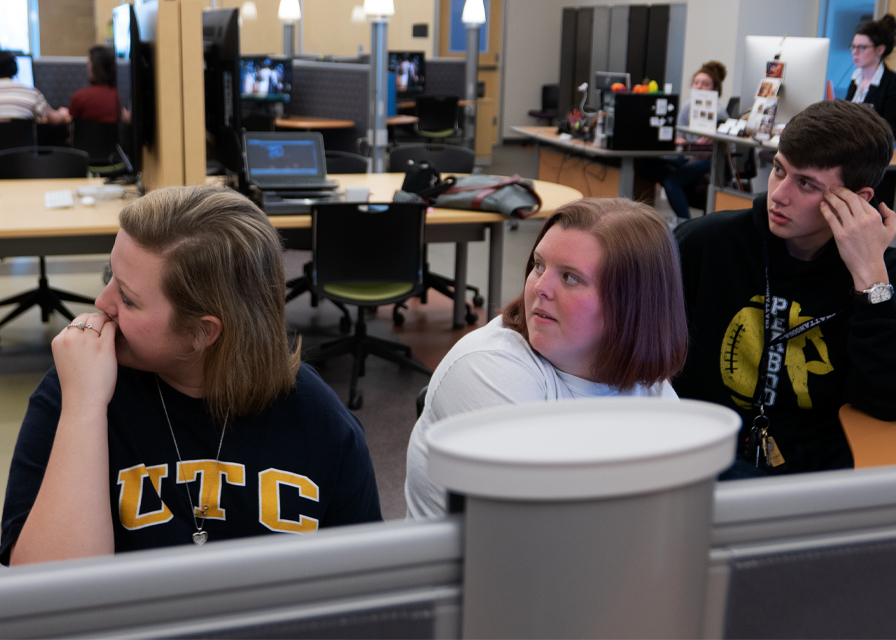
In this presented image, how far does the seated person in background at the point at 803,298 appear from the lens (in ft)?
5.32

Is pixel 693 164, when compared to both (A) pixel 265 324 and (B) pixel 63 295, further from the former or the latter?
(A) pixel 265 324

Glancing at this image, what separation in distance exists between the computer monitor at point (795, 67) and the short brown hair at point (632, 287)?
389 cm

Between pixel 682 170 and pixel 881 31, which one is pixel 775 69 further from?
pixel 682 170

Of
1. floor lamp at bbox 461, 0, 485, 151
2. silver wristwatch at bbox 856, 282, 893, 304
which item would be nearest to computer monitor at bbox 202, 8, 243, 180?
silver wristwatch at bbox 856, 282, 893, 304

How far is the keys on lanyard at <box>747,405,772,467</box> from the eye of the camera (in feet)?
5.72

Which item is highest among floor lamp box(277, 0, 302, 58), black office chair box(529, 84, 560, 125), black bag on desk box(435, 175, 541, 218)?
floor lamp box(277, 0, 302, 58)

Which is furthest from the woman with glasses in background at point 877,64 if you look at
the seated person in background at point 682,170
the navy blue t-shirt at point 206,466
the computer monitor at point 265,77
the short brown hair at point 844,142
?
the navy blue t-shirt at point 206,466

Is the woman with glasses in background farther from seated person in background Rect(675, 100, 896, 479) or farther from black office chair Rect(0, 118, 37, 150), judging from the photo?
black office chair Rect(0, 118, 37, 150)

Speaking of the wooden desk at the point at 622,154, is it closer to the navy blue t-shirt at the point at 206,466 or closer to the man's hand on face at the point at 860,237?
the man's hand on face at the point at 860,237

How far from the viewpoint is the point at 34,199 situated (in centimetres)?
377

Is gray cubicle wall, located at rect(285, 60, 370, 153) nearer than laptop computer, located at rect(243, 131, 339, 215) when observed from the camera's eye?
No

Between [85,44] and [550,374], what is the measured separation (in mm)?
10814

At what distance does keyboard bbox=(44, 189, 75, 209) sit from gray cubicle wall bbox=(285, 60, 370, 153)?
328 cm

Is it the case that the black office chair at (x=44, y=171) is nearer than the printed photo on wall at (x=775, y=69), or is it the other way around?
the black office chair at (x=44, y=171)
